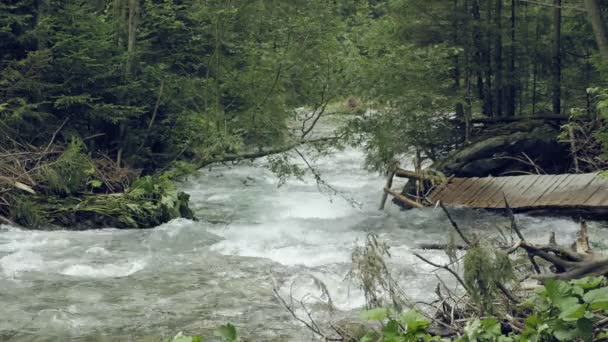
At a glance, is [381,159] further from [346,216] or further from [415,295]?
[415,295]

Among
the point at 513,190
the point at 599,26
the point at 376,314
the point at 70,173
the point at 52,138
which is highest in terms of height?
the point at 599,26

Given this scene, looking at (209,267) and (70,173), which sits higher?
(70,173)

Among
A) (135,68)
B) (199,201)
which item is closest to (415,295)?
(199,201)

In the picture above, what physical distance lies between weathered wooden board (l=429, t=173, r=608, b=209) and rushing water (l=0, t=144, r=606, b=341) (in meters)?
0.38

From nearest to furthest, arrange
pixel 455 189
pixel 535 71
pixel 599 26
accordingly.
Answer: pixel 599 26 → pixel 455 189 → pixel 535 71

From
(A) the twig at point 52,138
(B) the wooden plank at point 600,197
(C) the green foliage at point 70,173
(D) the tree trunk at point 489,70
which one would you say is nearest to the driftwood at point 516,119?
(D) the tree trunk at point 489,70

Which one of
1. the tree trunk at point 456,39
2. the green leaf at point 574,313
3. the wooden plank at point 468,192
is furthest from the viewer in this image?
the tree trunk at point 456,39

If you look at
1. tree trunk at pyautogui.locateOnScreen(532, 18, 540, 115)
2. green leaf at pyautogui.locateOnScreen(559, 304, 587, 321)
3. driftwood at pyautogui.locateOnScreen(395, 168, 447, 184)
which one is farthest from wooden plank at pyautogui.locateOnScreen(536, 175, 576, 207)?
green leaf at pyautogui.locateOnScreen(559, 304, 587, 321)

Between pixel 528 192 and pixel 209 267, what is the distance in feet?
19.2

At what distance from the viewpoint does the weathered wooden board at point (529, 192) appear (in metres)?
11.8

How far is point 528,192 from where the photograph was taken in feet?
41.7

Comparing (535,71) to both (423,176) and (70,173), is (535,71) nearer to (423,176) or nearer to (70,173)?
(423,176)

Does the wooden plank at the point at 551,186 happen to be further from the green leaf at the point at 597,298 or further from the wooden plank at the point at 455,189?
the green leaf at the point at 597,298

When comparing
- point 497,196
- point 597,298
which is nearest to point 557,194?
point 497,196
